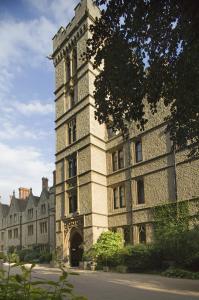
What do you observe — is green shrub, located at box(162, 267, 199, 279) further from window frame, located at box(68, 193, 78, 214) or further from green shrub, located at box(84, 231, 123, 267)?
window frame, located at box(68, 193, 78, 214)

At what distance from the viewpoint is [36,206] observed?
55625mm

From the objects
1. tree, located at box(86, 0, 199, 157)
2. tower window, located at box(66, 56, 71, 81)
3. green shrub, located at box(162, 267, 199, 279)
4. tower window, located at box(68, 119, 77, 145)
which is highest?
tower window, located at box(66, 56, 71, 81)

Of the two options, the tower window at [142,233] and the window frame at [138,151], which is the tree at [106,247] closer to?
the tower window at [142,233]

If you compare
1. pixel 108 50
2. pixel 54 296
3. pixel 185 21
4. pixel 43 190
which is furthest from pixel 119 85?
pixel 43 190

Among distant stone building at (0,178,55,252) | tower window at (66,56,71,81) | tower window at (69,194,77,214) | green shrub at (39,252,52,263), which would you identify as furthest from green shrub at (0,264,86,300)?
distant stone building at (0,178,55,252)

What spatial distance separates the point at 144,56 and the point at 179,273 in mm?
13412

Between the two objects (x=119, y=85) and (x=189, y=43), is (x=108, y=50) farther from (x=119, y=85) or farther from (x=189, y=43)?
(x=189, y=43)

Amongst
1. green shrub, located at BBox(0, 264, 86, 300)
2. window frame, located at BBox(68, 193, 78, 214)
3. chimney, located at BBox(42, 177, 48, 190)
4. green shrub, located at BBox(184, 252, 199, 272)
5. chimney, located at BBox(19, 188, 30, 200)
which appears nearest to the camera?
green shrub, located at BBox(0, 264, 86, 300)

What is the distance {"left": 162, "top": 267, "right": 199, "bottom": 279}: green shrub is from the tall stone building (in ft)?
18.3

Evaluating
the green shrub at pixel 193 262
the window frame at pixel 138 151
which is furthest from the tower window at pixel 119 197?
the green shrub at pixel 193 262

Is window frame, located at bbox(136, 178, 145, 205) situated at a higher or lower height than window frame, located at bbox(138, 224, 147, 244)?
higher

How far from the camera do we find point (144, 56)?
10.8 m

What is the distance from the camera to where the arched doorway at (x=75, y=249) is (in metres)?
31.4

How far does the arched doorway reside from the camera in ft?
103
